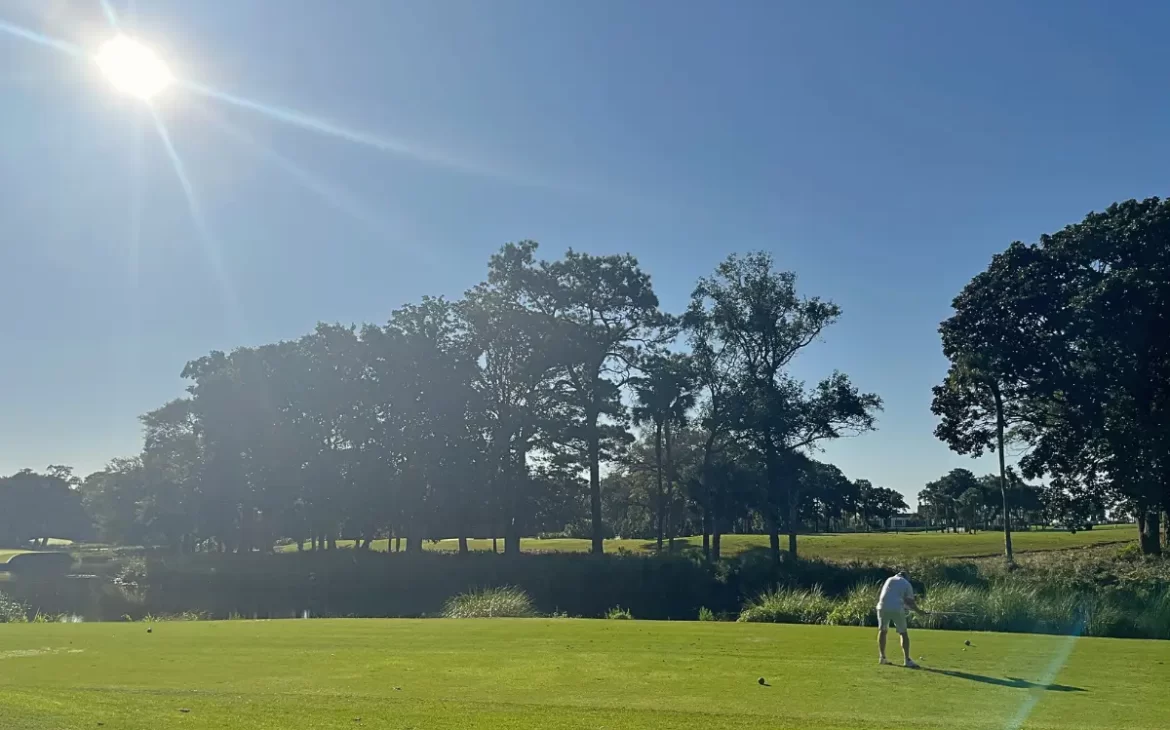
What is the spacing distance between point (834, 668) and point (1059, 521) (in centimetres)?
4024

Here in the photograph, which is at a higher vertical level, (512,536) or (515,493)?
(515,493)

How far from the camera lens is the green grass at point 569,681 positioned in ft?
33.1

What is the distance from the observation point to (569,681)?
43.0ft

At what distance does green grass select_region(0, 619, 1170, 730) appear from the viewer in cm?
1008

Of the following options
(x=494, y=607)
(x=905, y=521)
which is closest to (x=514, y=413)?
(x=494, y=607)

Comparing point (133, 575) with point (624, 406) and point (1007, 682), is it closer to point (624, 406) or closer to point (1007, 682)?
point (624, 406)

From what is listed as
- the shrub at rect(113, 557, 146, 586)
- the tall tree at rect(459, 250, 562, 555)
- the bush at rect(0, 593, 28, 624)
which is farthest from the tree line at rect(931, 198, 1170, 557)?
the shrub at rect(113, 557, 146, 586)

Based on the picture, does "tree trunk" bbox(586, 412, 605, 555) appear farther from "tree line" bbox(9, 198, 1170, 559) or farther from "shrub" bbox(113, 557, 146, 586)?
"shrub" bbox(113, 557, 146, 586)

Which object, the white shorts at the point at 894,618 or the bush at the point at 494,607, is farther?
the bush at the point at 494,607

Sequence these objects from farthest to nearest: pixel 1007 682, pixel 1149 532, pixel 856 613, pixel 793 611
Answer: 1. pixel 1149 532
2. pixel 793 611
3. pixel 856 613
4. pixel 1007 682

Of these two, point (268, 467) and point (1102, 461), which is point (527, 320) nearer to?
point (268, 467)

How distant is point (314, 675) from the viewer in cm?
1366

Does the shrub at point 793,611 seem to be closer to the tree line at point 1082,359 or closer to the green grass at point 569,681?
the green grass at point 569,681

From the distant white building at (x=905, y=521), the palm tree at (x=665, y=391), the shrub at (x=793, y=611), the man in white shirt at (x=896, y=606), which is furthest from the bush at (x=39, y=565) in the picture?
the distant white building at (x=905, y=521)
